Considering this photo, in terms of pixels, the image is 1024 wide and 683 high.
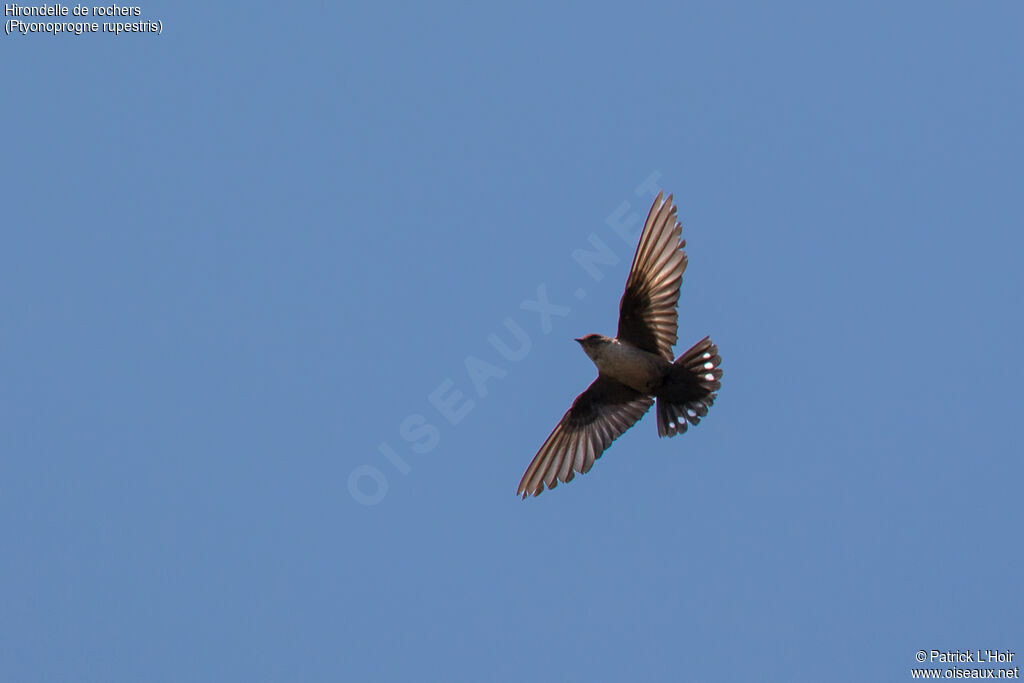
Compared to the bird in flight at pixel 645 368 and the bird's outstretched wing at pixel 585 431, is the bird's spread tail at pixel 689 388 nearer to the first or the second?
the bird in flight at pixel 645 368

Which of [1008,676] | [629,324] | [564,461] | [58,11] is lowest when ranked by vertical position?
[1008,676]

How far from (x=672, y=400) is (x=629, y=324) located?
2.66ft

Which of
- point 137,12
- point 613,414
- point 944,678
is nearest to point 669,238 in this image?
point 613,414

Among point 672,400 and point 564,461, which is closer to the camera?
point 672,400

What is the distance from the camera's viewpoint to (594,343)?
1135 cm

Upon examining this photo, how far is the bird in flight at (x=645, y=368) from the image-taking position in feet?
35.6

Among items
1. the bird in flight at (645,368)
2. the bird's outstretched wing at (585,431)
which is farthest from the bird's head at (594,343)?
the bird's outstretched wing at (585,431)

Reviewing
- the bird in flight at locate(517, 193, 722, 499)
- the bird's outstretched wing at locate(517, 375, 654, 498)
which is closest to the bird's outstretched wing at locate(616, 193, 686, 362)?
the bird in flight at locate(517, 193, 722, 499)

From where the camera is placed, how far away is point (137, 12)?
562 inches

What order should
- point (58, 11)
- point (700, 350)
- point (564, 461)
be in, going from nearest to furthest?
point (700, 350), point (564, 461), point (58, 11)

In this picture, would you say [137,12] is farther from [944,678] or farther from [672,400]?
[944,678]

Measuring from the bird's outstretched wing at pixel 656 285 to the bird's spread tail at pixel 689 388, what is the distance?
0.37m

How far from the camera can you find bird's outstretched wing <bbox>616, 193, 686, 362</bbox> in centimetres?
1106

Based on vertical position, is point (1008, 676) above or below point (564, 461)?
below
